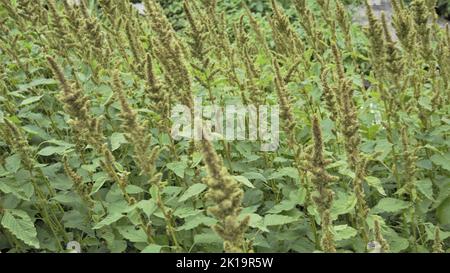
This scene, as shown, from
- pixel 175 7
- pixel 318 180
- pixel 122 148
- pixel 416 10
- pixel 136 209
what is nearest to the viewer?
pixel 318 180

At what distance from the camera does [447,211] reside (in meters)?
2.88

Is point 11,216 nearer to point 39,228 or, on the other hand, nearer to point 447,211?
point 39,228

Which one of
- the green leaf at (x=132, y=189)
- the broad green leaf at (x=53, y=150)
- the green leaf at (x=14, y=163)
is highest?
the broad green leaf at (x=53, y=150)

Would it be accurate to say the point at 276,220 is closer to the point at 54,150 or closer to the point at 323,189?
the point at 323,189

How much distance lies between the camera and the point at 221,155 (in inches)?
125

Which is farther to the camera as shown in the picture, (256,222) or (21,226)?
(21,226)

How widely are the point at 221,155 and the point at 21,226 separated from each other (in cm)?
111

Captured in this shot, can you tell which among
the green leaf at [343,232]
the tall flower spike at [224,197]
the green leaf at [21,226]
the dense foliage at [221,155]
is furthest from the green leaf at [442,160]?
the green leaf at [21,226]

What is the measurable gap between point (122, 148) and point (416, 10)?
73.4 inches

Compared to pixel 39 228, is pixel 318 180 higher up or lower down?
higher up

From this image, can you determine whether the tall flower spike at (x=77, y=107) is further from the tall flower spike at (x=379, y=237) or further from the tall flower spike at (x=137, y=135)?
the tall flower spike at (x=379, y=237)

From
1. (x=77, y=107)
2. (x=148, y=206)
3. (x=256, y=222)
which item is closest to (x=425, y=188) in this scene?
(x=256, y=222)

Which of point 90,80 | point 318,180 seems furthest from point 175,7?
point 318,180

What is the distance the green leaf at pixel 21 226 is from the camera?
9.01 feet
